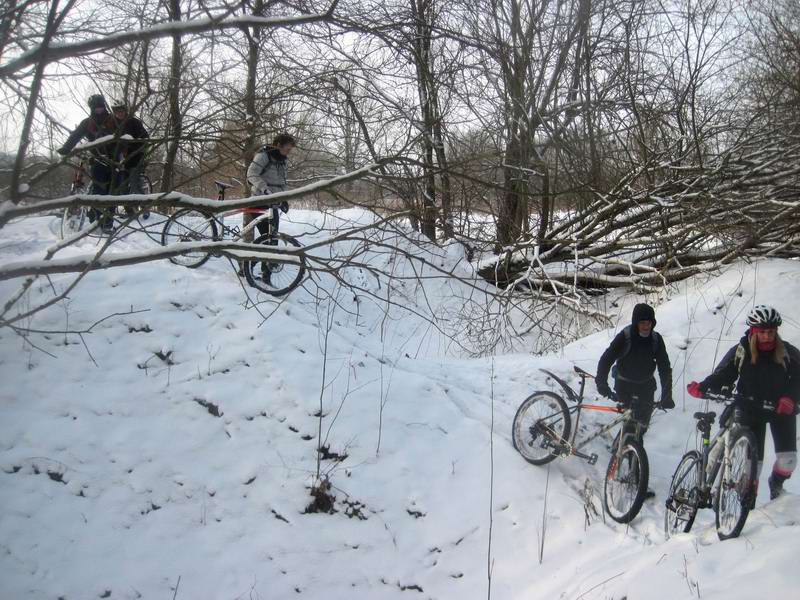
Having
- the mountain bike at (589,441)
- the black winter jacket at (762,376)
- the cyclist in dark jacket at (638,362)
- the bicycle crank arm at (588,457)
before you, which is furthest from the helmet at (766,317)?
the bicycle crank arm at (588,457)

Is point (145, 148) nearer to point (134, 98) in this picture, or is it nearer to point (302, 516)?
point (134, 98)

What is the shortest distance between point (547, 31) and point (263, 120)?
21.8 feet

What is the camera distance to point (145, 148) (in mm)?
3334

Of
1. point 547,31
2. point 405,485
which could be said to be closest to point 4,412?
point 405,485

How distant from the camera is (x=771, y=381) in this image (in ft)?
13.3

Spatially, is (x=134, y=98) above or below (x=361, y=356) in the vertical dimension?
above

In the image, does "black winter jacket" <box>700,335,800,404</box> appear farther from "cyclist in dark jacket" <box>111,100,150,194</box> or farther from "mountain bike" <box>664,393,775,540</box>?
"cyclist in dark jacket" <box>111,100,150,194</box>

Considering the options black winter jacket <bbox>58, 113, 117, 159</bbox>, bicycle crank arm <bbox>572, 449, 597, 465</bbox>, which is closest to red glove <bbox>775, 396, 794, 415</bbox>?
bicycle crank arm <bbox>572, 449, 597, 465</bbox>

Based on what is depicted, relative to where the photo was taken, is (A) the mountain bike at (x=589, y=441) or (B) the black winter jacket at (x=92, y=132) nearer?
(B) the black winter jacket at (x=92, y=132)

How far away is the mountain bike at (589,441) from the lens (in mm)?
4438

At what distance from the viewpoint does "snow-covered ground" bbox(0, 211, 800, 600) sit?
12.9ft

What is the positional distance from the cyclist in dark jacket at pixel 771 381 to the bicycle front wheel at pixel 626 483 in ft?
2.58

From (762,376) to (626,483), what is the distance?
1247 millimetres

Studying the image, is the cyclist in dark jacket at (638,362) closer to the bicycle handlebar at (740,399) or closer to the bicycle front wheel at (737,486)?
the bicycle handlebar at (740,399)
